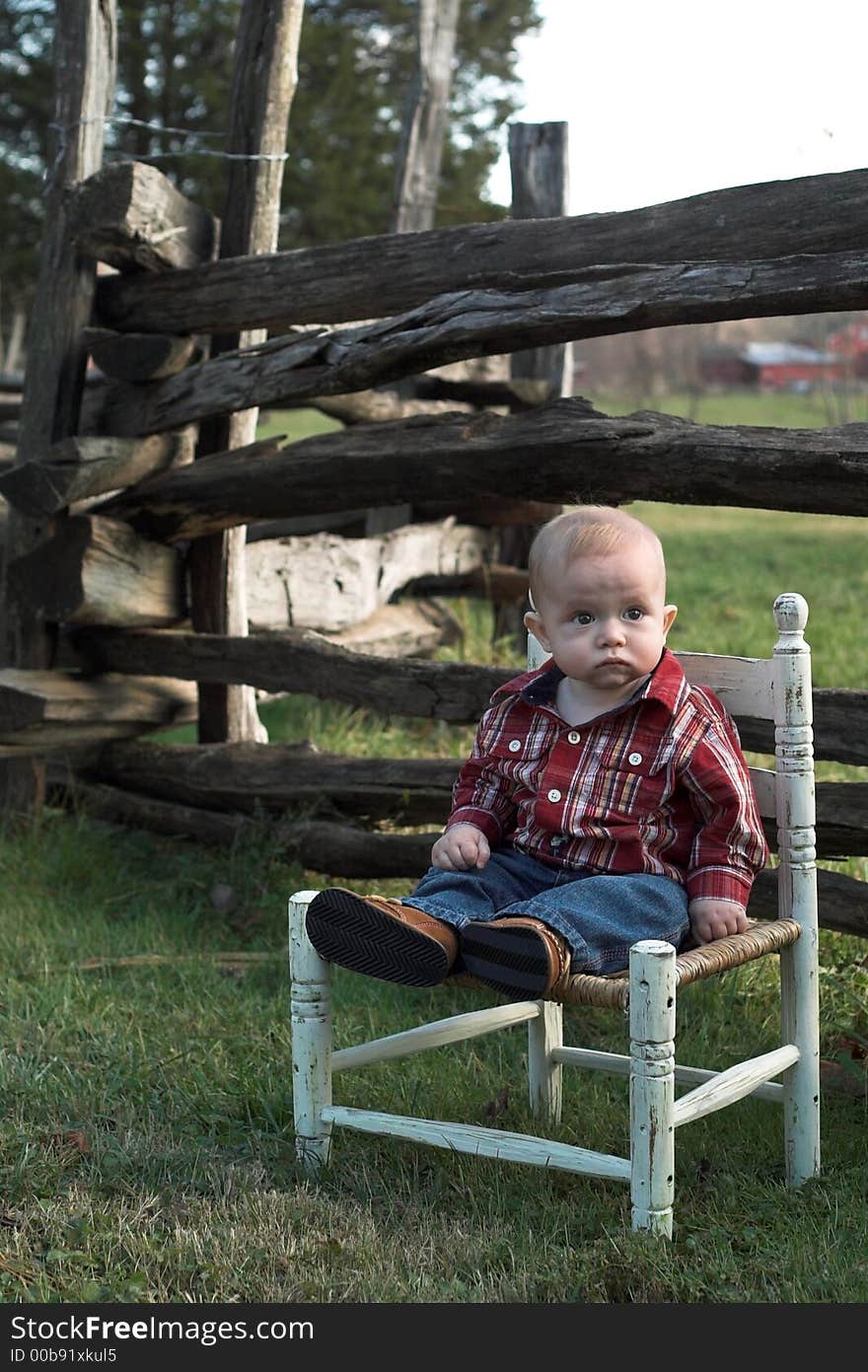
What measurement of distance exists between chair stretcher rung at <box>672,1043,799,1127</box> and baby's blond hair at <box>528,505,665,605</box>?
3.14ft

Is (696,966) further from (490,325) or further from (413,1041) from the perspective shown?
(490,325)

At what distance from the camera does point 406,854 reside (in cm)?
433

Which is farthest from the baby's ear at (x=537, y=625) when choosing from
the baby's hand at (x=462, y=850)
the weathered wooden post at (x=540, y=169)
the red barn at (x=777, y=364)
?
the red barn at (x=777, y=364)

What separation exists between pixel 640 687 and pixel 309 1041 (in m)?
0.96

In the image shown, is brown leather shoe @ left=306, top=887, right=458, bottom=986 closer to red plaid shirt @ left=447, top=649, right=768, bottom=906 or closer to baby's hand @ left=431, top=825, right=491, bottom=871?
baby's hand @ left=431, top=825, right=491, bottom=871

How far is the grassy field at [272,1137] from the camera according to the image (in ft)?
7.89

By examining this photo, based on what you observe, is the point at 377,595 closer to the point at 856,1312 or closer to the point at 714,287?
the point at 714,287

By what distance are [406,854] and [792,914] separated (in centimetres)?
168

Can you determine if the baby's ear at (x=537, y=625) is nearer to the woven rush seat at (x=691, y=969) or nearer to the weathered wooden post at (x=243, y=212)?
the woven rush seat at (x=691, y=969)

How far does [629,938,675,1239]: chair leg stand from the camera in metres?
2.38

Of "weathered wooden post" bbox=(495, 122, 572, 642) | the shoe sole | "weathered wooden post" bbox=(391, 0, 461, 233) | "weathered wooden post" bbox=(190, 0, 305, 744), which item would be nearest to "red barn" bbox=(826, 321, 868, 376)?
"weathered wooden post" bbox=(391, 0, 461, 233)

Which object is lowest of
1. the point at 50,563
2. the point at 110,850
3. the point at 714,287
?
the point at 110,850

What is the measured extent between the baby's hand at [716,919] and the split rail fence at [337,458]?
0.93m

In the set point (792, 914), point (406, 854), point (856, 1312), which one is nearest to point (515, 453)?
point (406, 854)
